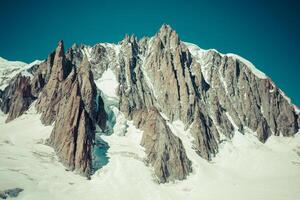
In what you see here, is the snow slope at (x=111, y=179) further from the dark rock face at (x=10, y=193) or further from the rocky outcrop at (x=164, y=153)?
the rocky outcrop at (x=164, y=153)

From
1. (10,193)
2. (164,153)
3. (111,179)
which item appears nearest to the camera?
(10,193)

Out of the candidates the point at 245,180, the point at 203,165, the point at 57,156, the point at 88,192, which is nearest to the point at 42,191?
the point at 88,192

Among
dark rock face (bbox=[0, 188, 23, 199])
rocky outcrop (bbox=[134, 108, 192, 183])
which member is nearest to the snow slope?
dark rock face (bbox=[0, 188, 23, 199])

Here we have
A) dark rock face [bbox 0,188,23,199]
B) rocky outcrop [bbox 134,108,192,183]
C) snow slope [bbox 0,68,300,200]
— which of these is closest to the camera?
dark rock face [bbox 0,188,23,199]

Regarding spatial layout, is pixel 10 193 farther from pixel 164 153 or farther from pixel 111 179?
pixel 164 153

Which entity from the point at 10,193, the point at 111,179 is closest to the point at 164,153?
the point at 111,179

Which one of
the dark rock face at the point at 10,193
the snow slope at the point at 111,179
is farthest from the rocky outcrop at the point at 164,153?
the dark rock face at the point at 10,193

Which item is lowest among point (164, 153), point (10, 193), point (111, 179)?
point (10, 193)

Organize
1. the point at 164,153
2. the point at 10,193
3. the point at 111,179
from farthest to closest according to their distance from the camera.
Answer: the point at 164,153, the point at 111,179, the point at 10,193

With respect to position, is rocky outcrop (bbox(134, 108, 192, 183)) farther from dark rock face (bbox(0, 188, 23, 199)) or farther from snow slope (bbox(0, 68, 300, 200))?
dark rock face (bbox(0, 188, 23, 199))
